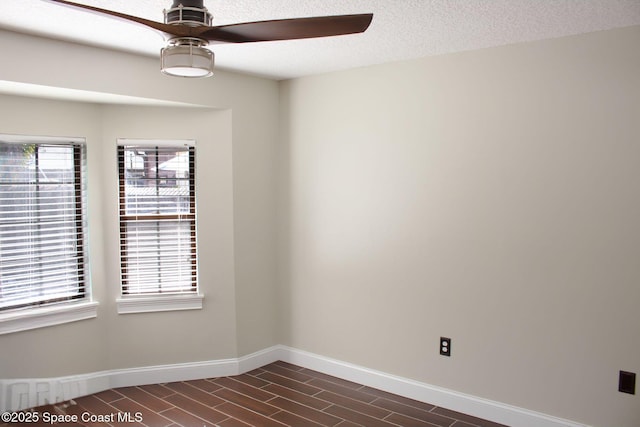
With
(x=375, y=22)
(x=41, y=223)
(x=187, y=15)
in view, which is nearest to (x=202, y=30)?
(x=187, y=15)

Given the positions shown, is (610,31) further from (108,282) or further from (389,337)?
(108,282)

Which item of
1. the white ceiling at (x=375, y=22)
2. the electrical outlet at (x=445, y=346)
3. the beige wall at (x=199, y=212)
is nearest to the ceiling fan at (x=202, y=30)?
the white ceiling at (x=375, y=22)

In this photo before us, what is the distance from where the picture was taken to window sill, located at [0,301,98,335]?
343 centimetres

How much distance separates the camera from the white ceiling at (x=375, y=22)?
97.3 inches

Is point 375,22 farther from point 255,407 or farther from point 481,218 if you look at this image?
point 255,407

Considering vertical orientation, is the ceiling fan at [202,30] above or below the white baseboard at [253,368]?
above

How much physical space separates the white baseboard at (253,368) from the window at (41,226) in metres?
0.46

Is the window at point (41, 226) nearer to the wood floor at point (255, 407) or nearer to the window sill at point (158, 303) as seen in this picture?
the window sill at point (158, 303)

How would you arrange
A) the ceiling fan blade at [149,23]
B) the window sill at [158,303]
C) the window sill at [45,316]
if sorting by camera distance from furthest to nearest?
the window sill at [158,303]
the window sill at [45,316]
the ceiling fan blade at [149,23]

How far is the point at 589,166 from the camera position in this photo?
2.97 metres

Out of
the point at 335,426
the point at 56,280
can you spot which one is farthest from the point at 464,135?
the point at 56,280

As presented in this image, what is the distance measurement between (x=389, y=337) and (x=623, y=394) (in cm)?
151

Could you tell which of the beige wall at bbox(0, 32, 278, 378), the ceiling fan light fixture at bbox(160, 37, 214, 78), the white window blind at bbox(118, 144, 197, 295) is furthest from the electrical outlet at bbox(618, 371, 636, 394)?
the white window blind at bbox(118, 144, 197, 295)

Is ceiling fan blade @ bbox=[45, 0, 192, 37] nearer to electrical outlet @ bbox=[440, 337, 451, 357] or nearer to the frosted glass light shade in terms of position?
the frosted glass light shade
